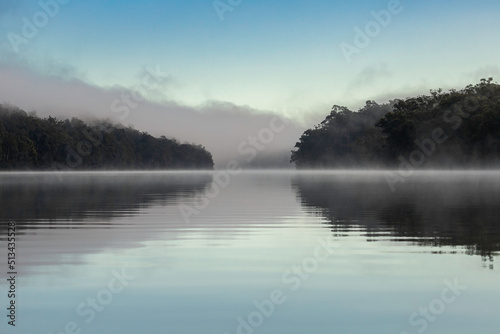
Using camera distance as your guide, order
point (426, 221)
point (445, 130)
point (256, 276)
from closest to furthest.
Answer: point (256, 276), point (426, 221), point (445, 130)

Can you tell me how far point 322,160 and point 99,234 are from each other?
180 m

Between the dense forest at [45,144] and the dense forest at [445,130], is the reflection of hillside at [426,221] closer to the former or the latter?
the dense forest at [445,130]

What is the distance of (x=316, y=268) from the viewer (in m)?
10.5

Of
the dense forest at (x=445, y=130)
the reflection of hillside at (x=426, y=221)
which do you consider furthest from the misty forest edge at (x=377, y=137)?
the reflection of hillside at (x=426, y=221)

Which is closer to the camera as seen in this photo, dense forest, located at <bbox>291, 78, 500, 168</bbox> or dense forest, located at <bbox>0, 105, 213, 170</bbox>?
dense forest, located at <bbox>291, 78, 500, 168</bbox>

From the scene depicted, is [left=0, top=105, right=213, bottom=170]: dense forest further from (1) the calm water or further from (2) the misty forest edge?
(1) the calm water

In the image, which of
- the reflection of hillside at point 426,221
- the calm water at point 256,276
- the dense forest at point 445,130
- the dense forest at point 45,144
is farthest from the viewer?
the dense forest at point 45,144

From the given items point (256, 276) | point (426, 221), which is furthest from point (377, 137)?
point (256, 276)

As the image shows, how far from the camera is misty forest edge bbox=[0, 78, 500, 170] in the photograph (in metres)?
98.1

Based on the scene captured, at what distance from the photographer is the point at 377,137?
150m

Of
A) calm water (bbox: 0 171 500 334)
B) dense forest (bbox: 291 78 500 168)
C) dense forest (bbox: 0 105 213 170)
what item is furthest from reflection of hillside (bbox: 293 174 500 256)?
dense forest (bbox: 0 105 213 170)

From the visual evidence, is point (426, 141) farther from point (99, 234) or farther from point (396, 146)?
point (99, 234)

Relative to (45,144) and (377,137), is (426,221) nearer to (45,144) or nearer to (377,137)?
(377,137)

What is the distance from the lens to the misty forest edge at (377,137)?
98.1 m
